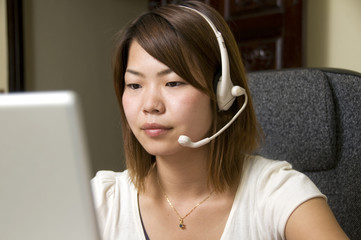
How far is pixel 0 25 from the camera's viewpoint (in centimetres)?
250

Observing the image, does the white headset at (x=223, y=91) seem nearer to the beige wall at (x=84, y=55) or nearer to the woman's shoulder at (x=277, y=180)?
the woman's shoulder at (x=277, y=180)

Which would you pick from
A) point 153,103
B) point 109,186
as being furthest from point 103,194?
point 153,103

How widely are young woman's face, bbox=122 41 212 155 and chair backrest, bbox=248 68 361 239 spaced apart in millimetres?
260

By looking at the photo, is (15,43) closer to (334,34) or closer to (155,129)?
(334,34)

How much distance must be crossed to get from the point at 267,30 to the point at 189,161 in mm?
1047

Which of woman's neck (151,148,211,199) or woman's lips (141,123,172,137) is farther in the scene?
woman's neck (151,148,211,199)

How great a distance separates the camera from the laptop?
0.34 metres

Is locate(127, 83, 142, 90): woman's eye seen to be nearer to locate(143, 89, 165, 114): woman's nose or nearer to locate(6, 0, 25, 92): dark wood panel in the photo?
locate(143, 89, 165, 114): woman's nose

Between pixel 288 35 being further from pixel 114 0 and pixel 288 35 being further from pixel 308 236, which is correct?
pixel 114 0

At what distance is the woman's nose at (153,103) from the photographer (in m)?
0.91

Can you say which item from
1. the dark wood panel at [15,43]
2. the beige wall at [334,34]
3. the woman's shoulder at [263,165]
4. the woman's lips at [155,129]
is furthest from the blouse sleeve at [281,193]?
the dark wood panel at [15,43]

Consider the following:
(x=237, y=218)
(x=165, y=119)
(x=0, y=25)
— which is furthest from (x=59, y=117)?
(x=0, y=25)

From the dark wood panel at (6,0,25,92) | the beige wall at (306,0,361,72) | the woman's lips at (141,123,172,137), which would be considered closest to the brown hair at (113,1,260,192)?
the woman's lips at (141,123,172,137)

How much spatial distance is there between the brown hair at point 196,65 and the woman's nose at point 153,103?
6cm
